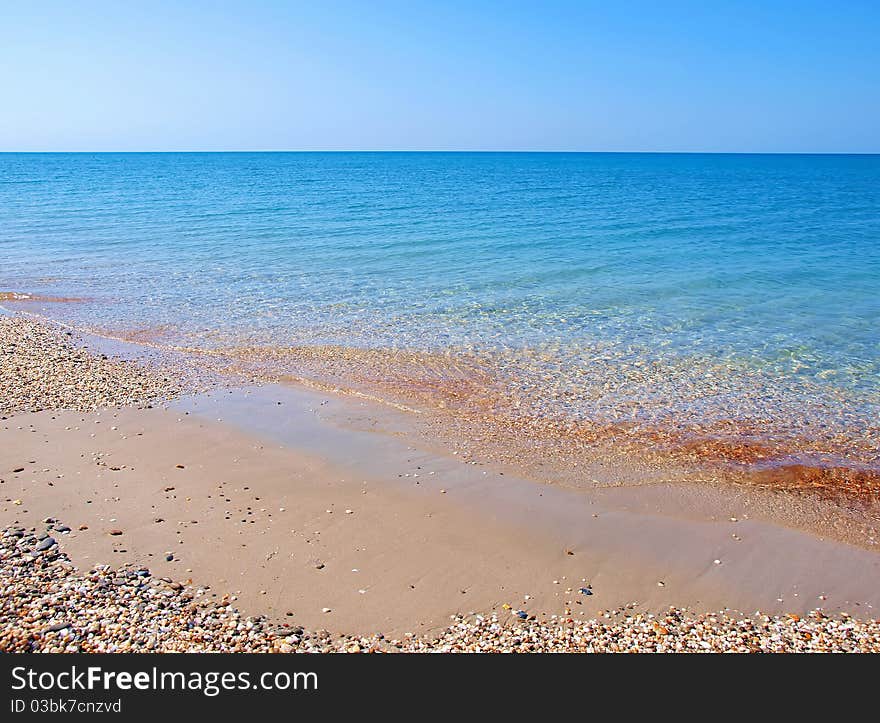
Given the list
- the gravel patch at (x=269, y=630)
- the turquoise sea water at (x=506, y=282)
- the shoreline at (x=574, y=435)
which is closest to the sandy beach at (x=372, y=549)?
the gravel patch at (x=269, y=630)

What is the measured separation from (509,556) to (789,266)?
65.9ft

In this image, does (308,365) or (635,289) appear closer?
(308,365)

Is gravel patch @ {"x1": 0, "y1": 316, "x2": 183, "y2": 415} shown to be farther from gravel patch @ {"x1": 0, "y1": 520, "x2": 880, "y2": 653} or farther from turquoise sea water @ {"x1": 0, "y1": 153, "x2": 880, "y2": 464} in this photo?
gravel patch @ {"x1": 0, "y1": 520, "x2": 880, "y2": 653}

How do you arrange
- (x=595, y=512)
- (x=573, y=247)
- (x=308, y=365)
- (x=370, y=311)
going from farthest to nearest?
(x=573, y=247)
(x=370, y=311)
(x=308, y=365)
(x=595, y=512)

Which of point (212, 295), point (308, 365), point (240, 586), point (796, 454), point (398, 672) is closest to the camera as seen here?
point (398, 672)

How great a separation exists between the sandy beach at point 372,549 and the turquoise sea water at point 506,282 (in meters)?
3.19

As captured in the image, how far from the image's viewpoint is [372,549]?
20.8 feet

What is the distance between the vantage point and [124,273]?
2066 centimetres

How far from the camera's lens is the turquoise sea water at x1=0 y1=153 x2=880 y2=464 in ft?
42.5

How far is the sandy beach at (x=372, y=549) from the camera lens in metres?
5.08

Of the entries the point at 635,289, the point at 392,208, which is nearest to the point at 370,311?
the point at 635,289

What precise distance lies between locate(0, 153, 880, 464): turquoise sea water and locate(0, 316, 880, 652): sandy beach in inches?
126

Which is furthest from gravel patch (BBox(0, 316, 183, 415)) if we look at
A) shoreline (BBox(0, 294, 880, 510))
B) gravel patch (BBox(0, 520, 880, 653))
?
gravel patch (BBox(0, 520, 880, 653))

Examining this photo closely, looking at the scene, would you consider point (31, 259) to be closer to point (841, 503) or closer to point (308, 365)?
Result: point (308, 365)
